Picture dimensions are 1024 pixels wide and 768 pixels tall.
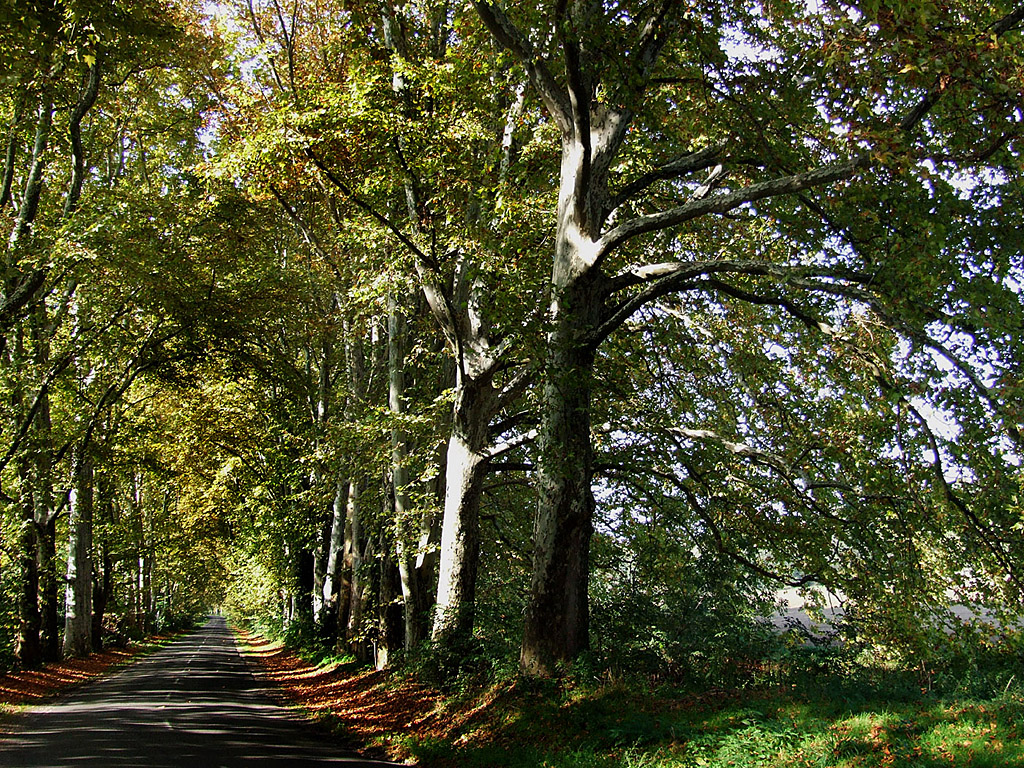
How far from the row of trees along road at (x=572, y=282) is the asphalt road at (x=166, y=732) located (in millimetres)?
2755

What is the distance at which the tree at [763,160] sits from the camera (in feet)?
20.7

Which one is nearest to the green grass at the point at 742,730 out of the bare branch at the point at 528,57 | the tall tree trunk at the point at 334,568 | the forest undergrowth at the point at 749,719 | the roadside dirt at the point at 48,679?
the forest undergrowth at the point at 749,719

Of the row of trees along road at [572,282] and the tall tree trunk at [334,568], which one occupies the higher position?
the row of trees along road at [572,282]

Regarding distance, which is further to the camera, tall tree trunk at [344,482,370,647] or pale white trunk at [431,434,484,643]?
tall tree trunk at [344,482,370,647]

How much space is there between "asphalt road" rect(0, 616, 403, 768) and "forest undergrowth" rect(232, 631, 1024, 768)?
1356 millimetres

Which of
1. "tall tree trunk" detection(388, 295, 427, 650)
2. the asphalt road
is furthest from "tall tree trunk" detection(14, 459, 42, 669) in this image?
"tall tree trunk" detection(388, 295, 427, 650)

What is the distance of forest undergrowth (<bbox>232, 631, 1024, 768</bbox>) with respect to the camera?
554 centimetres

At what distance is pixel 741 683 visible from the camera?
8.24 m

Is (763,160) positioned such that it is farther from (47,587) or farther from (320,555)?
(47,587)

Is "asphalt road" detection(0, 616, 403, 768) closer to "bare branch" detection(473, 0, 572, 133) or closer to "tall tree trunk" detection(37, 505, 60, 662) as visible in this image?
"tall tree trunk" detection(37, 505, 60, 662)

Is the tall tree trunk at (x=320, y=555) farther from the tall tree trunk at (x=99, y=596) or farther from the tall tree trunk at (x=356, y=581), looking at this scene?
the tall tree trunk at (x=99, y=596)

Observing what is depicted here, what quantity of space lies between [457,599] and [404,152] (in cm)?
725

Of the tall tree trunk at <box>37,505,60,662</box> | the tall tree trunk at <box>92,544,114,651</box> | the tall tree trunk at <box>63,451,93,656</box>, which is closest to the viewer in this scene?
the tall tree trunk at <box>37,505,60,662</box>

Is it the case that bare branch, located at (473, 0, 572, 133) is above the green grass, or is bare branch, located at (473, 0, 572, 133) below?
above
